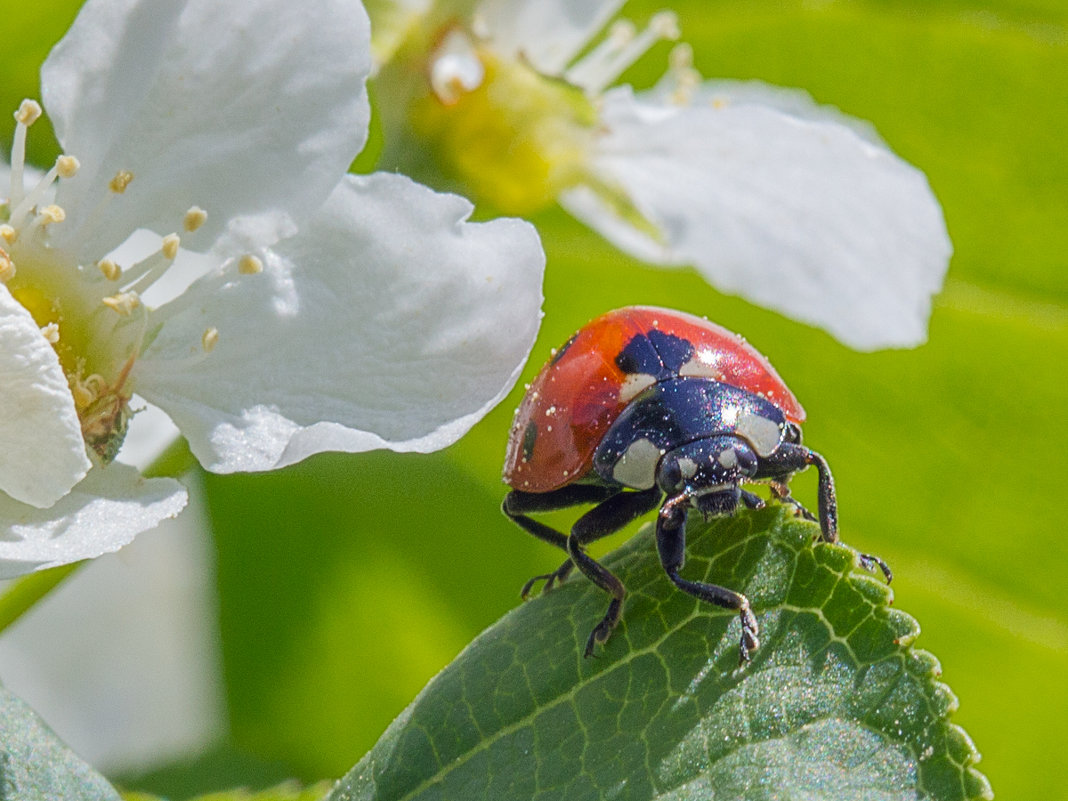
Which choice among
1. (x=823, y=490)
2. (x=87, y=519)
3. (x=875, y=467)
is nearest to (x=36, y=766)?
(x=87, y=519)

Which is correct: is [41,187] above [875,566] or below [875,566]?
above

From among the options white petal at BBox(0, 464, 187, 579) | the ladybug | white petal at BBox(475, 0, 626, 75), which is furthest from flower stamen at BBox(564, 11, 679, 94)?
white petal at BBox(0, 464, 187, 579)

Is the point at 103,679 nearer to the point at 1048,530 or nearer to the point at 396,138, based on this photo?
the point at 396,138

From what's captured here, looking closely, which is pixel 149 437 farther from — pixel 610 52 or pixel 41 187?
pixel 610 52

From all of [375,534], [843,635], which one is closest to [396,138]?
[375,534]

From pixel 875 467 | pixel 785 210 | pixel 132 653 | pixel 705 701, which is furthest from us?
pixel 132 653

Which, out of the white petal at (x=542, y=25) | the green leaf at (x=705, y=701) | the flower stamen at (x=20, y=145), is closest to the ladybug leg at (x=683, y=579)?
the green leaf at (x=705, y=701)

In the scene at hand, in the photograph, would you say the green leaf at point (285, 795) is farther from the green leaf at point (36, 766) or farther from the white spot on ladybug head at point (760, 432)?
the white spot on ladybug head at point (760, 432)
